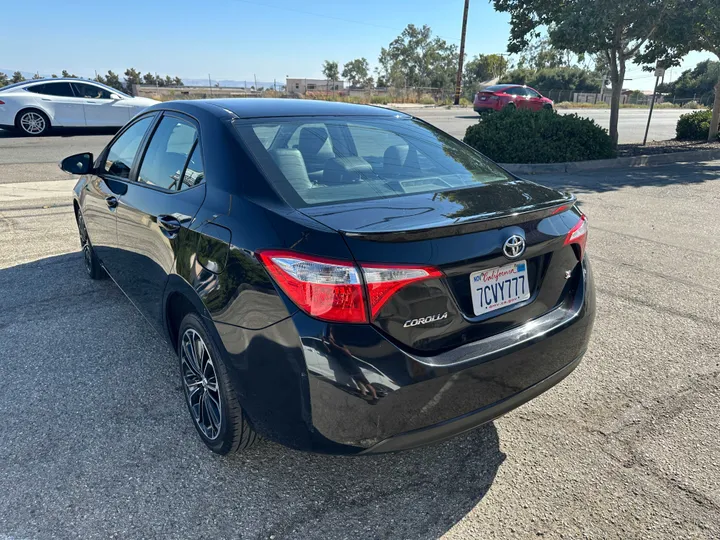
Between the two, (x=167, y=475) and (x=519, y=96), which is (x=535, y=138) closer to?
(x=167, y=475)

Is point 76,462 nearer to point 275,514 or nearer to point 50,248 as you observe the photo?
point 275,514

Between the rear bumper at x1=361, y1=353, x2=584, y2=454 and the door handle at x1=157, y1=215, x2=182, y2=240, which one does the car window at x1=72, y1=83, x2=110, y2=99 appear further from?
the rear bumper at x1=361, y1=353, x2=584, y2=454

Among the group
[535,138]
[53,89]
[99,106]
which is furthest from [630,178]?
[53,89]

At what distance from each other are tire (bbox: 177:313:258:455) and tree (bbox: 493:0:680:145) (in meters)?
11.9

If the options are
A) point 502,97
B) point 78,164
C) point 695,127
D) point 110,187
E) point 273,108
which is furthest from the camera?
point 502,97

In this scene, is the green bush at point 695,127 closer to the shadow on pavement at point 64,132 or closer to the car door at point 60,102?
the shadow on pavement at point 64,132

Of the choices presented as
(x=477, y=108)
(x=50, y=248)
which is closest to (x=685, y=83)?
(x=477, y=108)

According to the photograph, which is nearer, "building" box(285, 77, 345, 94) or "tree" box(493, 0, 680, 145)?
"tree" box(493, 0, 680, 145)

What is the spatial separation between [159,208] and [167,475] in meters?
1.36

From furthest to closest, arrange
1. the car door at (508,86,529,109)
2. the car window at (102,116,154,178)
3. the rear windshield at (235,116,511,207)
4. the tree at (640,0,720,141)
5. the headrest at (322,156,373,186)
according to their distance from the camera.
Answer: the car door at (508,86,529,109)
the tree at (640,0,720,141)
the car window at (102,116,154,178)
the headrest at (322,156,373,186)
the rear windshield at (235,116,511,207)

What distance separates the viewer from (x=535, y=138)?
10969 mm

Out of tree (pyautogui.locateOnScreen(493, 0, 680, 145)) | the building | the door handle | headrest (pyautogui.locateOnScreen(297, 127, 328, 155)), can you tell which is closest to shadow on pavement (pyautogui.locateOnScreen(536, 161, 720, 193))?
tree (pyautogui.locateOnScreen(493, 0, 680, 145))

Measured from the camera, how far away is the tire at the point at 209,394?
2.34m

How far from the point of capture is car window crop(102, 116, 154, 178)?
3510 mm
